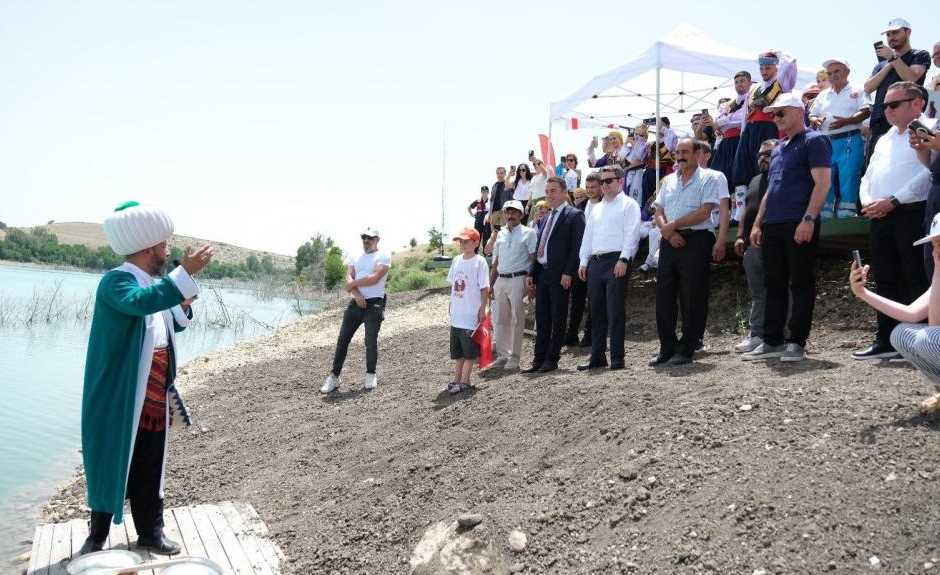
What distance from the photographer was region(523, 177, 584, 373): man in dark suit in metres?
8.06

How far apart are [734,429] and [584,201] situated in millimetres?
6842

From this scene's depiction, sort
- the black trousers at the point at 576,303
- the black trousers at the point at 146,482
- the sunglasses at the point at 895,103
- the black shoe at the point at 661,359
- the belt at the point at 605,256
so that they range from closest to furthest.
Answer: the black trousers at the point at 146,482 < the sunglasses at the point at 895,103 < the black shoe at the point at 661,359 < the belt at the point at 605,256 < the black trousers at the point at 576,303

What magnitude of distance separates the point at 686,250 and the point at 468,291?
2.36 m

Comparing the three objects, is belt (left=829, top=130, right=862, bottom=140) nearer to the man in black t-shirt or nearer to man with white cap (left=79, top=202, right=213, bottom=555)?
the man in black t-shirt

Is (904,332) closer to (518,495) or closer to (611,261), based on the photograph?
(518,495)

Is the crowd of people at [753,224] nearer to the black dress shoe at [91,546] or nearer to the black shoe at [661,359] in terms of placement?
the black shoe at [661,359]

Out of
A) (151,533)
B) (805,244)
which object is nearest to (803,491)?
(805,244)

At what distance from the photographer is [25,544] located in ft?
24.8

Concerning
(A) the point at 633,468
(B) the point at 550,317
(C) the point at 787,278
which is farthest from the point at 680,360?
(A) the point at 633,468

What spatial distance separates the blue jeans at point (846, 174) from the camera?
26.1 feet

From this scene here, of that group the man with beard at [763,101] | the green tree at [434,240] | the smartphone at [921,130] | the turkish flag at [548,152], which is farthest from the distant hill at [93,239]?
the smartphone at [921,130]

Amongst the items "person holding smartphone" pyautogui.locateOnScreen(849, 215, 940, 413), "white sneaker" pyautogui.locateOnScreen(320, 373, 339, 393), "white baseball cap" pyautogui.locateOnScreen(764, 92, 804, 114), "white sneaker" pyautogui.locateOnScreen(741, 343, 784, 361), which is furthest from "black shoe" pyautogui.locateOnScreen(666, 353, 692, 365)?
"white sneaker" pyautogui.locateOnScreen(320, 373, 339, 393)

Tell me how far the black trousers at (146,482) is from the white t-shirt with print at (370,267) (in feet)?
17.6

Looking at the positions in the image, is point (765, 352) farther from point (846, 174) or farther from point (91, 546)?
point (91, 546)
